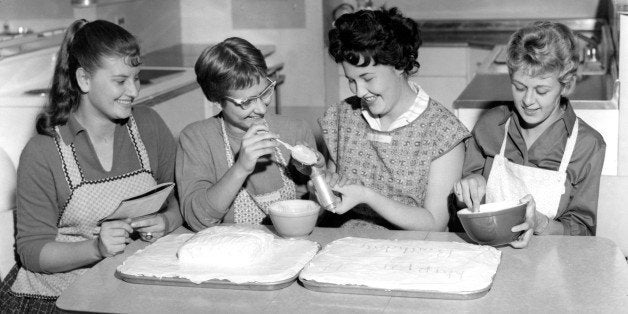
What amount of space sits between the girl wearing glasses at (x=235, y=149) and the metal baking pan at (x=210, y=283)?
378 millimetres

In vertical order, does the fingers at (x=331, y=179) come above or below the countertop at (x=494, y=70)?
below

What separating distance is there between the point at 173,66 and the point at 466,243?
9.07 feet

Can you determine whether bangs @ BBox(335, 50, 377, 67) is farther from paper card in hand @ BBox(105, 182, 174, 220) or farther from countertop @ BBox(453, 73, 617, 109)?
countertop @ BBox(453, 73, 617, 109)

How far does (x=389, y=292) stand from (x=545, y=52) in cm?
83

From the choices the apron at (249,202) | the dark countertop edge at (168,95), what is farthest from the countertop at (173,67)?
the apron at (249,202)

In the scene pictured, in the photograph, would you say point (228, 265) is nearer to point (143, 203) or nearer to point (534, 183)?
point (143, 203)

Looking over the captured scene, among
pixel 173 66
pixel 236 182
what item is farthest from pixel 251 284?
pixel 173 66

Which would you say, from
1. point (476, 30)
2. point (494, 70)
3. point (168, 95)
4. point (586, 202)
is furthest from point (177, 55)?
point (586, 202)

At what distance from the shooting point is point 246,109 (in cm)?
205

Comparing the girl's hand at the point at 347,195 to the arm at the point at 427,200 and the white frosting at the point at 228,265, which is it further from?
the white frosting at the point at 228,265

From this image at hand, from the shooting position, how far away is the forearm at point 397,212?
6.34 ft

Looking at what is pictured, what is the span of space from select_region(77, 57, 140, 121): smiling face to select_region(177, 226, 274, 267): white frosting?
0.55 meters

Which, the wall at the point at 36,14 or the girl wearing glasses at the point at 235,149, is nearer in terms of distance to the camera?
the girl wearing glasses at the point at 235,149

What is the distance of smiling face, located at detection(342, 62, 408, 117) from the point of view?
78.5 inches
